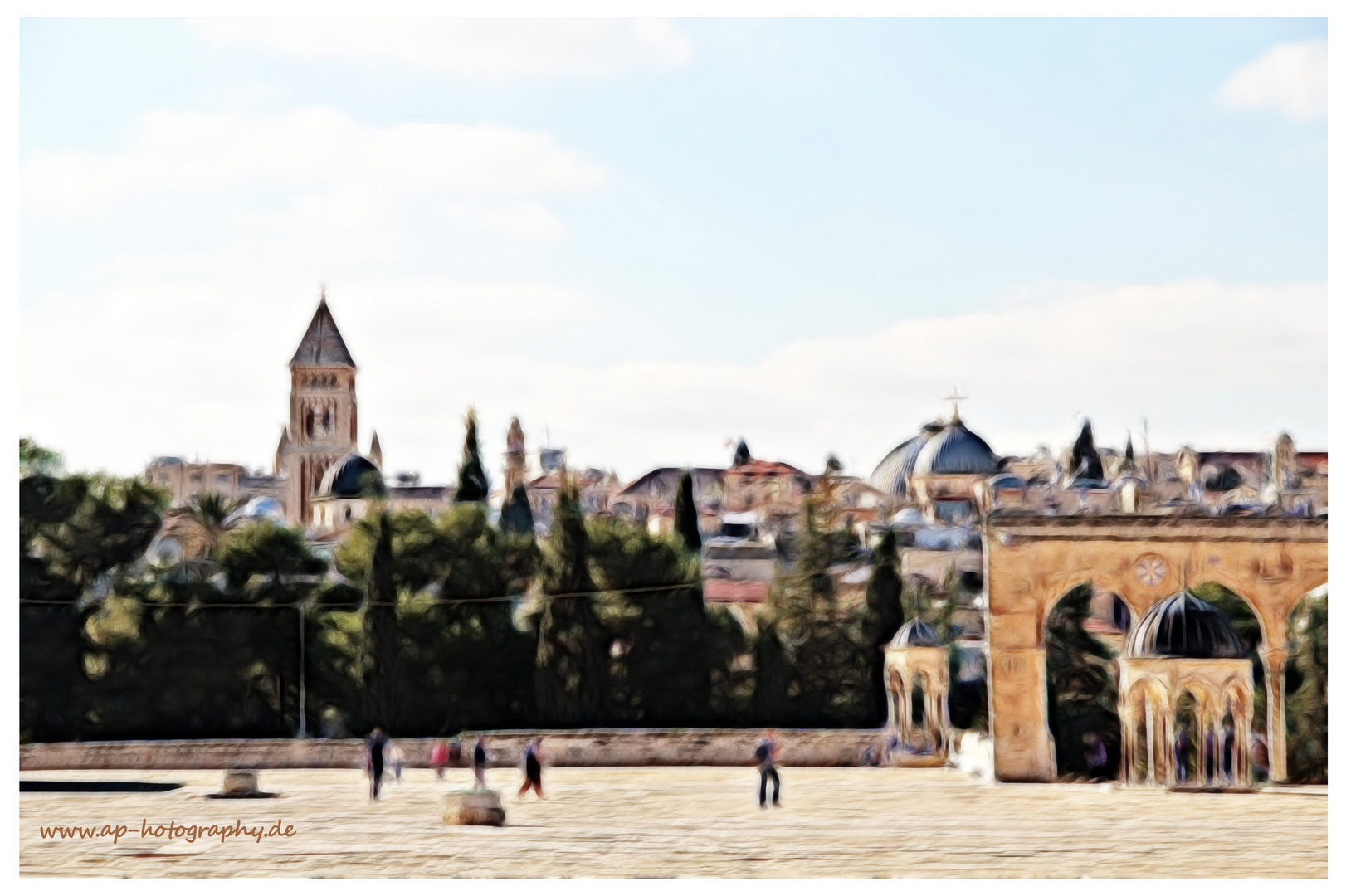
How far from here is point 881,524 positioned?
269ft

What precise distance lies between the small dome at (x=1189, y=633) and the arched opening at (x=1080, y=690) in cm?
734

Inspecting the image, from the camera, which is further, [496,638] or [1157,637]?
[496,638]

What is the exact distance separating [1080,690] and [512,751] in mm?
10183

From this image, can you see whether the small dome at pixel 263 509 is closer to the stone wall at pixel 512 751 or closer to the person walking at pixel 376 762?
the stone wall at pixel 512 751

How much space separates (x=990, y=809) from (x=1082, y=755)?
10321 millimetres

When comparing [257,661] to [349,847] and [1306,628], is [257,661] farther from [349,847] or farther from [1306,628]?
[1306,628]

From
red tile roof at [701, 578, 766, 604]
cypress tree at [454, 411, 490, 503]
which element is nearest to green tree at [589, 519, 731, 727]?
red tile roof at [701, 578, 766, 604]

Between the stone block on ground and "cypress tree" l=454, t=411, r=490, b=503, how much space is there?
42220 mm

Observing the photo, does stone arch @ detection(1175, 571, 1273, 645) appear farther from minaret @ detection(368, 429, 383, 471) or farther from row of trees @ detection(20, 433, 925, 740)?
minaret @ detection(368, 429, 383, 471)

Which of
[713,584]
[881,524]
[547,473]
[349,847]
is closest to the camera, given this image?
[349,847]

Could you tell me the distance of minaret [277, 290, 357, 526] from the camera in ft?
316

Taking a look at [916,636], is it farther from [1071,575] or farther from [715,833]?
[715,833]

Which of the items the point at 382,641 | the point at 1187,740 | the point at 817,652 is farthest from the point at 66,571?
the point at 1187,740

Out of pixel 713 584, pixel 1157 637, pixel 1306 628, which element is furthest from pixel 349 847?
pixel 713 584
